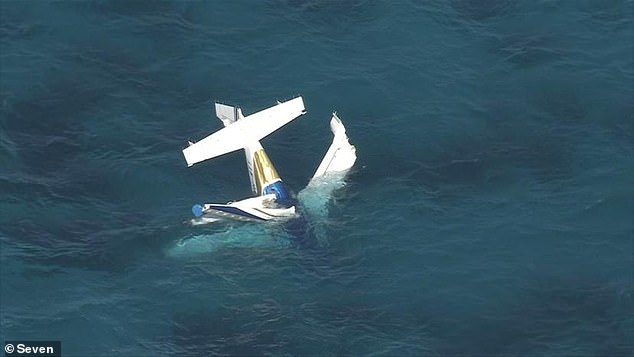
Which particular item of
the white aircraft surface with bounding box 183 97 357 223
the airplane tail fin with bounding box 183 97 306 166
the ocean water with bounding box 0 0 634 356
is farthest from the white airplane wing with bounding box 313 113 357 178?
the airplane tail fin with bounding box 183 97 306 166

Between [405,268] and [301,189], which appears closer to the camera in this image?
[405,268]

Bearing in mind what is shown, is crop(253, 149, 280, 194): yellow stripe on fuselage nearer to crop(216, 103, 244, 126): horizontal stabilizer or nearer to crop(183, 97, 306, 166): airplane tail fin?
crop(183, 97, 306, 166): airplane tail fin

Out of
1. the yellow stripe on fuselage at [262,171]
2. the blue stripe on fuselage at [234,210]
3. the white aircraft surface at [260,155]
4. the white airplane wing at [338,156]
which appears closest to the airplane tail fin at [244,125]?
the white aircraft surface at [260,155]

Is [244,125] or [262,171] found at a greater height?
[244,125]

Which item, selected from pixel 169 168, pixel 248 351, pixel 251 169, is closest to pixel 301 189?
pixel 251 169

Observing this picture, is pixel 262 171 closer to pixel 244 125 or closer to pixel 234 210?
pixel 244 125

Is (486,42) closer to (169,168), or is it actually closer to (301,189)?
(301,189)

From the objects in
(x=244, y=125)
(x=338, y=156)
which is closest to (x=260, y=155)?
(x=244, y=125)
